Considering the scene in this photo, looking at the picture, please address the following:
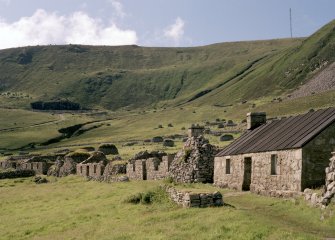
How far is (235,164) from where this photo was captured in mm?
30891

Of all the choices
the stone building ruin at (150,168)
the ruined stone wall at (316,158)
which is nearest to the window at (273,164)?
the ruined stone wall at (316,158)

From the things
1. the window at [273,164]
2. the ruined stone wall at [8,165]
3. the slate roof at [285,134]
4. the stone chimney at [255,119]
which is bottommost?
the ruined stone wall at [8,165]

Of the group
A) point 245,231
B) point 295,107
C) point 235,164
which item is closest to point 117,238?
point 245,231

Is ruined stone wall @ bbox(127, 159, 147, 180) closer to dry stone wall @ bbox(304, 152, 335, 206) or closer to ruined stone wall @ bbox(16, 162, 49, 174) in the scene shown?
dry stone wall @ bbox(304, 152, 335, 206)

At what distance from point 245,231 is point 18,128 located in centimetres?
17027

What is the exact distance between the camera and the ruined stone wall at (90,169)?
46688 mm

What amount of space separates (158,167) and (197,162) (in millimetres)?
5114

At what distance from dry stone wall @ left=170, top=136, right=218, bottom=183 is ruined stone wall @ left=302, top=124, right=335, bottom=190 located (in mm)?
11272

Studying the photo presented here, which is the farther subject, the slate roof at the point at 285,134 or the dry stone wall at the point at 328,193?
the slate roof at the point at 285,134

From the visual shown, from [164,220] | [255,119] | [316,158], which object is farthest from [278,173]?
[255,119]

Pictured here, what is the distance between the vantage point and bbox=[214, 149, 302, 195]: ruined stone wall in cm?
2400

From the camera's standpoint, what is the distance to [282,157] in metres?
25.2

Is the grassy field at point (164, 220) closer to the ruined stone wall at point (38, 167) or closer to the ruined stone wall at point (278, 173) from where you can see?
the ruined stone wall at point (278, 173)

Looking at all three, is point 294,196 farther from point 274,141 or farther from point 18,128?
point 18,128
